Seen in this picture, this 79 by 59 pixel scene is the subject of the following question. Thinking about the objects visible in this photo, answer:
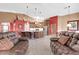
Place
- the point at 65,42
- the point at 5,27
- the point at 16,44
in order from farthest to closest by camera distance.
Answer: the point at 65,42 < the point at 16,44 < the point at 5,27

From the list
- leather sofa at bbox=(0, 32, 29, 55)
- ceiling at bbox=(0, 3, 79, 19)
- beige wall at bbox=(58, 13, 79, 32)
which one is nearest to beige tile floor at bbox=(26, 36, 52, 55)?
leather sofa at bbox=(0, 32, 29, 55)

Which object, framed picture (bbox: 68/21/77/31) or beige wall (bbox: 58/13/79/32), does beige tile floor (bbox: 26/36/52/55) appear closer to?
beige wall (bbox: 58/13/79/32)

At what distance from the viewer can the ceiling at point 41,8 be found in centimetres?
259

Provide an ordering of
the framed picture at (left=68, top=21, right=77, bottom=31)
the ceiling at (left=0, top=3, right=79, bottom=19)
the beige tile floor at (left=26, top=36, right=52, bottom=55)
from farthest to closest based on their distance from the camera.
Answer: the framed picture at (left=68, top=21, right=77, bottom=31), the beige tile floor at (left=26, top=36, right=52, bottom=55), the ceiling at (left=0, top=3, right=79, bottom=19)

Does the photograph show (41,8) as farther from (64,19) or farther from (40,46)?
(40,46)

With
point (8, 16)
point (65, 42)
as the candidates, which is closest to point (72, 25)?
point (65, 42)

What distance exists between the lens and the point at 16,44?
2.84m

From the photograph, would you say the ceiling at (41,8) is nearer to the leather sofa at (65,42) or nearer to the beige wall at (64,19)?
the beige wall at (64,19)

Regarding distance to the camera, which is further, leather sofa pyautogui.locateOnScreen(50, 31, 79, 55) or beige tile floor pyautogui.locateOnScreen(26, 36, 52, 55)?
leather sofa pyautogui.locateOnScreen(50, 31, 79, 55)

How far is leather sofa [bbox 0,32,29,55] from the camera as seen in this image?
103 inches

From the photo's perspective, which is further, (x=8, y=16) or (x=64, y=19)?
(x=64, y=19)

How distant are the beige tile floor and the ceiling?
0.57m

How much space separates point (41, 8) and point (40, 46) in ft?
2.95
